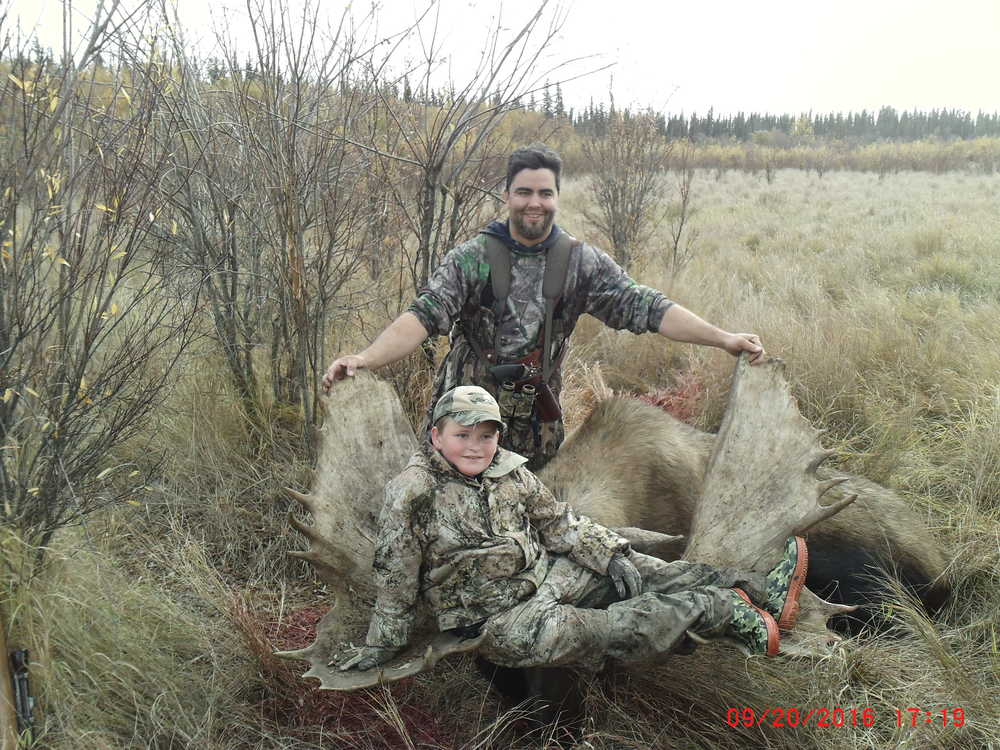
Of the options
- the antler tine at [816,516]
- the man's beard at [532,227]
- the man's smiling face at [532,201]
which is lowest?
the antler tine at [816,516]

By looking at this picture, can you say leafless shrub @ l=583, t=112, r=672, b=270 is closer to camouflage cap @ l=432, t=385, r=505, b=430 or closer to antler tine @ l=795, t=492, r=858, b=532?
antler tine @ l=795, t=492, r=858, b=532

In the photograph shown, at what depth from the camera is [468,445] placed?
2869 mm

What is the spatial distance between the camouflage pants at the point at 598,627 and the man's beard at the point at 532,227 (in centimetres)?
195

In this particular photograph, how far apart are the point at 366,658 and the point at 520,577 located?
593mm

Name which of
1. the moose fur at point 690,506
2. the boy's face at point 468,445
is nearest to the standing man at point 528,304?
the moose fur at point 690,506

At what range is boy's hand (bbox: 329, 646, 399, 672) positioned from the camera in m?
2.69

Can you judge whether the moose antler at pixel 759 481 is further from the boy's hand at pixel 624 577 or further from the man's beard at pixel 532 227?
the man's beard at pixel 532 227

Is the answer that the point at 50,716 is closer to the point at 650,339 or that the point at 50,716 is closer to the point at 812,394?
the point at 812,394

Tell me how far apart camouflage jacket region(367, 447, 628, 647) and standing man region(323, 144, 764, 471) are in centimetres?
122

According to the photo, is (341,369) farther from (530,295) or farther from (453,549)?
(530,295)

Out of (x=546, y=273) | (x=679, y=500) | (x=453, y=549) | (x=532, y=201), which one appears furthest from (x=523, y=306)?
(x=453, y=549)

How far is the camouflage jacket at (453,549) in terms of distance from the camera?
110 inches
